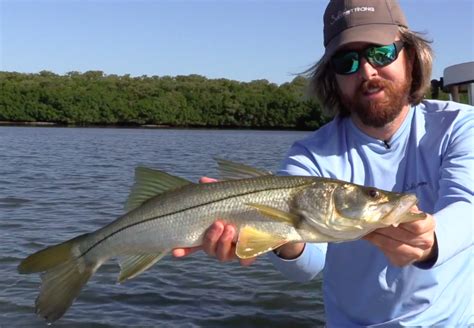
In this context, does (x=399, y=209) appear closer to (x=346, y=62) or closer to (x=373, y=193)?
(x=373, y=193)

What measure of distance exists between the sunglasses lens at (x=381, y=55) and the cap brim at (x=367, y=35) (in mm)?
45

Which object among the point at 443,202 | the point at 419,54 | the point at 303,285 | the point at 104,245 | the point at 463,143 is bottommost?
the point at 303,285

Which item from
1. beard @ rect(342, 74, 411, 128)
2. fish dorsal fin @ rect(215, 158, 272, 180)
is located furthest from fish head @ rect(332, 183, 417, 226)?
beard @ rect(342, 74, 411, 128)

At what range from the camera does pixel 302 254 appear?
141 inches

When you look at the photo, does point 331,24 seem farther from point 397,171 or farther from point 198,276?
point 198,276

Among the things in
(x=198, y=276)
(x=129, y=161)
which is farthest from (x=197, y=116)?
(x=198, y=276)

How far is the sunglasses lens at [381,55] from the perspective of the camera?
12.7 ft

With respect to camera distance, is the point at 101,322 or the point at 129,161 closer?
the point at 101,322

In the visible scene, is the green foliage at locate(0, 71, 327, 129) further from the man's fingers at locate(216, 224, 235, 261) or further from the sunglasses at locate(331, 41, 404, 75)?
the man's fingers at locate(216, 224, 235, 261)

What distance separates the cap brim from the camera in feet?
12.5

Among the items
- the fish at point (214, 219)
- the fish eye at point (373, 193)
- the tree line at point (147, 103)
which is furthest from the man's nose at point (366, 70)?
the tree line at point (147, 103)

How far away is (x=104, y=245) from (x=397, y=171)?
69.0 inches

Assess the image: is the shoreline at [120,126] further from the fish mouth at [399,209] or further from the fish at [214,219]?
the fish mouth at [399,209]

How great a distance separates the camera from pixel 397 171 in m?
3.76
